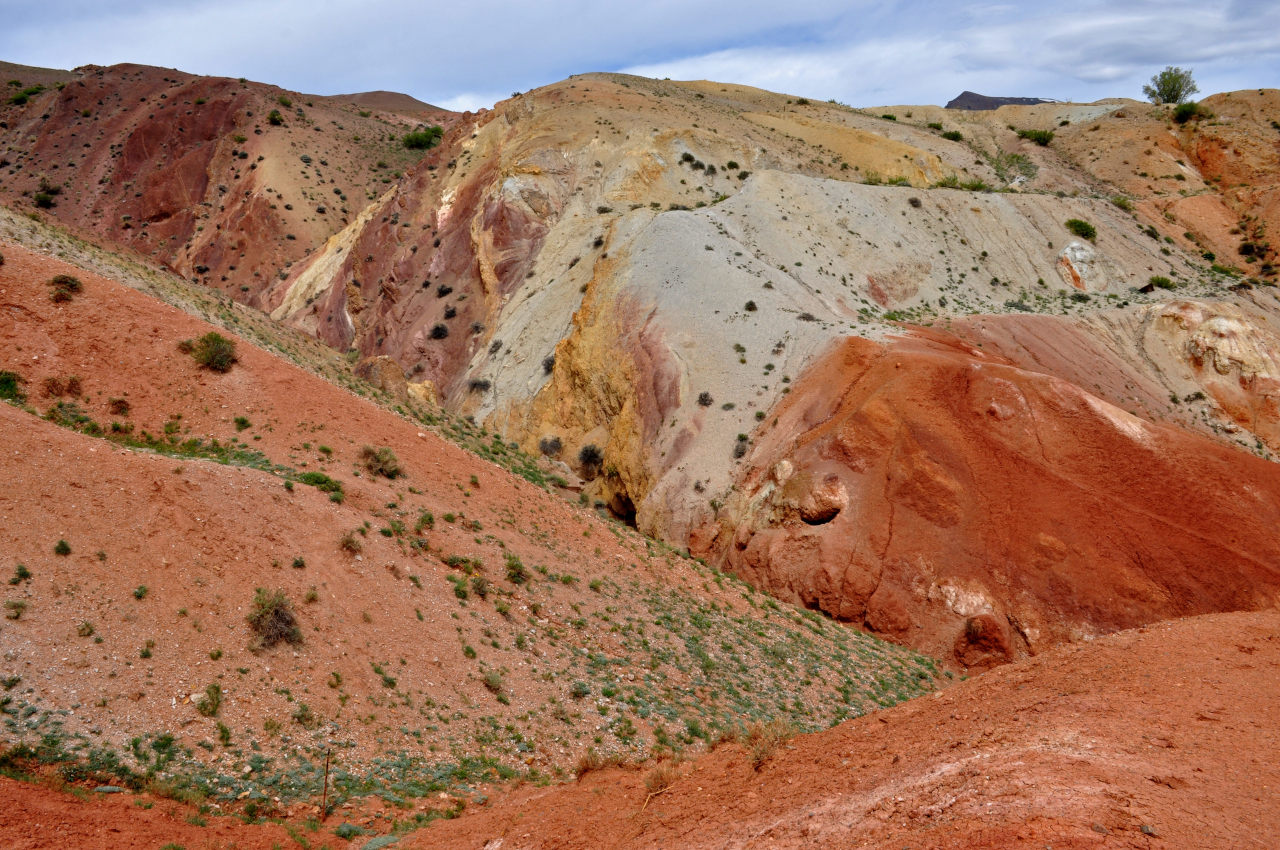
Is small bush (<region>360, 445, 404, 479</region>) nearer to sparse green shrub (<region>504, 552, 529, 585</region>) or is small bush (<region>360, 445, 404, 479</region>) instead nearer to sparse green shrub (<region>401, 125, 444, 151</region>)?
sparse green shrub (<region>504, 552, 529, 585</region>)

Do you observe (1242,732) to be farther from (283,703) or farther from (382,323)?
(382,323)

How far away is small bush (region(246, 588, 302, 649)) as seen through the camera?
1410 cm

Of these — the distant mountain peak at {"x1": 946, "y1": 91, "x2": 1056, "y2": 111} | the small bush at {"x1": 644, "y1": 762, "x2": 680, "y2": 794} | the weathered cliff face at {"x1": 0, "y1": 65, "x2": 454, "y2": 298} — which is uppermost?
the distant mountain peak at {"x1": 946, "y1": 91, "x2": 1056, "y2": 111}

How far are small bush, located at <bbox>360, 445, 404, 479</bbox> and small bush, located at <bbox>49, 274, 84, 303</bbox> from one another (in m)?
8.11

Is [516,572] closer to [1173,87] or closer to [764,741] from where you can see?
[764,741]

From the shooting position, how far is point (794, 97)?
231ft

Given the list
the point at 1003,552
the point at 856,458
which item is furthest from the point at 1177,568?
the point at 856,458

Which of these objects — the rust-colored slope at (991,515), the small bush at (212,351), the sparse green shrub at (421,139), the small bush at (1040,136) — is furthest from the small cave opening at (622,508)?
the sparse green shrub at (421,139)

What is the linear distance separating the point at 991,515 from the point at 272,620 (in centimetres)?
2066

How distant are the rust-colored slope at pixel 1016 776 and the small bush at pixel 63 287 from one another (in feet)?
55.4

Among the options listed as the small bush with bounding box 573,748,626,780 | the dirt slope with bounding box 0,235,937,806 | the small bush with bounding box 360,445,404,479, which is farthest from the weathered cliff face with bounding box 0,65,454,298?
the small bush with bounding box 573,748,626,780

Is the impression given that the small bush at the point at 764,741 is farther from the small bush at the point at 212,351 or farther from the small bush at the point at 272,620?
the small bush at the point at 212,351

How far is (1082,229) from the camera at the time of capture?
4528 cm

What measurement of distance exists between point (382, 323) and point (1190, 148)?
187 feet
